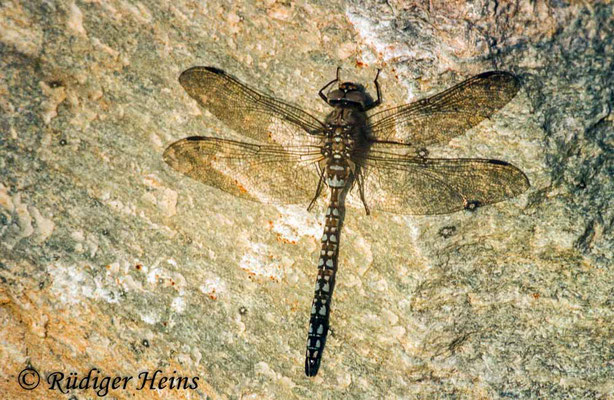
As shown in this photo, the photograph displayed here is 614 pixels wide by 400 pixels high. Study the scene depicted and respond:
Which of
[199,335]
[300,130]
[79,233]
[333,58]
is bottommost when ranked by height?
[199,335]

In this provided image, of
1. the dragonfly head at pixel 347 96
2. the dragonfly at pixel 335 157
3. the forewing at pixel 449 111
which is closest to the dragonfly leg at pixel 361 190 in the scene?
the dragonfly at pixel 335 157

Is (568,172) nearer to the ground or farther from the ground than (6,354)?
farther from the ground

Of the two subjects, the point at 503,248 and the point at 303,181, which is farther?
the point at 303,181

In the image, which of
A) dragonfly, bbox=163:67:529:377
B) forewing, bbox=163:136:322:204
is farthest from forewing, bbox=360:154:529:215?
forewing, bbox=163:136:322:204

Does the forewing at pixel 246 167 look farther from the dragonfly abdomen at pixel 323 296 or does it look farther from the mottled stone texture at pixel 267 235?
the dragonfly abdomen at pixel 323 296

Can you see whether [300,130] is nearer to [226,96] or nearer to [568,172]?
[226,96]

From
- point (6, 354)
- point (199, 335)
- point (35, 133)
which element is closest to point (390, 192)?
point (199, 335)
